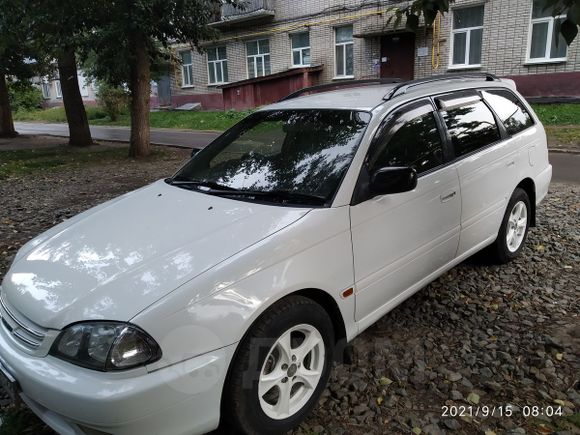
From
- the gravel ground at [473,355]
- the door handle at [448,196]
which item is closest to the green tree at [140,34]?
the gravel ground at [473,355]

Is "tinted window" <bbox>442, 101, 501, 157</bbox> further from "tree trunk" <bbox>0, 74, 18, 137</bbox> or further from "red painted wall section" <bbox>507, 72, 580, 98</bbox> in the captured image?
"tree trunk" <bbox>0, 74, 18, 137</bbox>

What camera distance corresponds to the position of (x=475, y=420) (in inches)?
102

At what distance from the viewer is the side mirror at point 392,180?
271 centimetres

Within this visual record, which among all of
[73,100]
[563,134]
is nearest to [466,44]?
[563,134]

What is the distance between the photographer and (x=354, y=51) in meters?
20.6

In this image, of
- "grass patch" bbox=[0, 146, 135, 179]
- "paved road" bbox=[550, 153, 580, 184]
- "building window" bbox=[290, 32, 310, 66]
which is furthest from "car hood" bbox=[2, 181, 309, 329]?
"building window" bbox=[290, 32, 310, 66]

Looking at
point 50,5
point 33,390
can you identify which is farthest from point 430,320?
point 50,5

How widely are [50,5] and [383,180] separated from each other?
867cm

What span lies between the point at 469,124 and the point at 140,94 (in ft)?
29.5

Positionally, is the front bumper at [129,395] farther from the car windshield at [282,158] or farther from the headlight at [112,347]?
the car windshield at [282,158]

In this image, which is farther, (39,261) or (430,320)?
(430,320)

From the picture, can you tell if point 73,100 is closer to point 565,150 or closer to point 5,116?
point 5,116

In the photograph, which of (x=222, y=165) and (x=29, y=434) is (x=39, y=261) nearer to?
(x=29, y=434)

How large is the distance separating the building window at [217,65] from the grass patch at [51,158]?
1328cm
